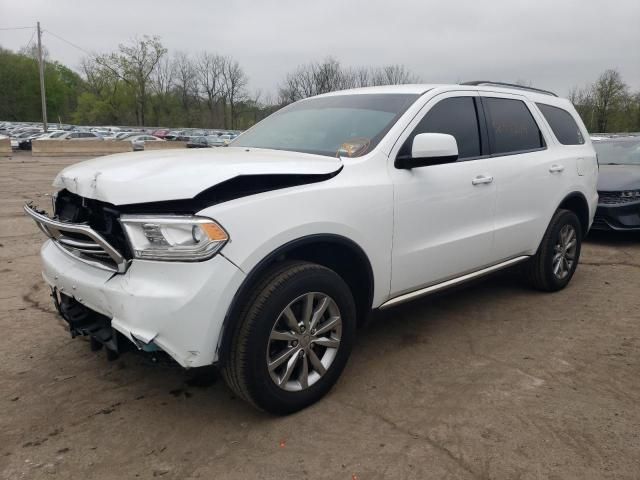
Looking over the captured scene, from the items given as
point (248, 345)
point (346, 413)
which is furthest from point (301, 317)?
point (346, 413)

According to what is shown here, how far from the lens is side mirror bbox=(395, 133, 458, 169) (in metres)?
3.04

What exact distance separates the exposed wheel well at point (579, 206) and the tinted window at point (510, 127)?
2.17 feet

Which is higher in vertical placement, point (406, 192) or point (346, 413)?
point (406, 192)

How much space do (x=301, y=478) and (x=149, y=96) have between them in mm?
78107

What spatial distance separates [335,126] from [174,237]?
1.61 m

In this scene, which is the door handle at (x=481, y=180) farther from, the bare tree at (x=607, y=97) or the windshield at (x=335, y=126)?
the bare tree at (x=607, y=97)

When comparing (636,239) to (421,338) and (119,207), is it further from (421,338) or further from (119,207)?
(119,207)

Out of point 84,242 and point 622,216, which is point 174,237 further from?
point 622,216

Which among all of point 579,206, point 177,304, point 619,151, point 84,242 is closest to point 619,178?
point 619,151

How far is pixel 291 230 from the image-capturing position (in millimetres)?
2592

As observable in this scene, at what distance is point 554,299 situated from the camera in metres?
4.79

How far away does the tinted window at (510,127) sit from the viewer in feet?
13.3

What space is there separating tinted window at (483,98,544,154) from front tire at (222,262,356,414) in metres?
2.03

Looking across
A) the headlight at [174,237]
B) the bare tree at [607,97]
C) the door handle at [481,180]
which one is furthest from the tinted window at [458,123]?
the bare tree at [607,97]
